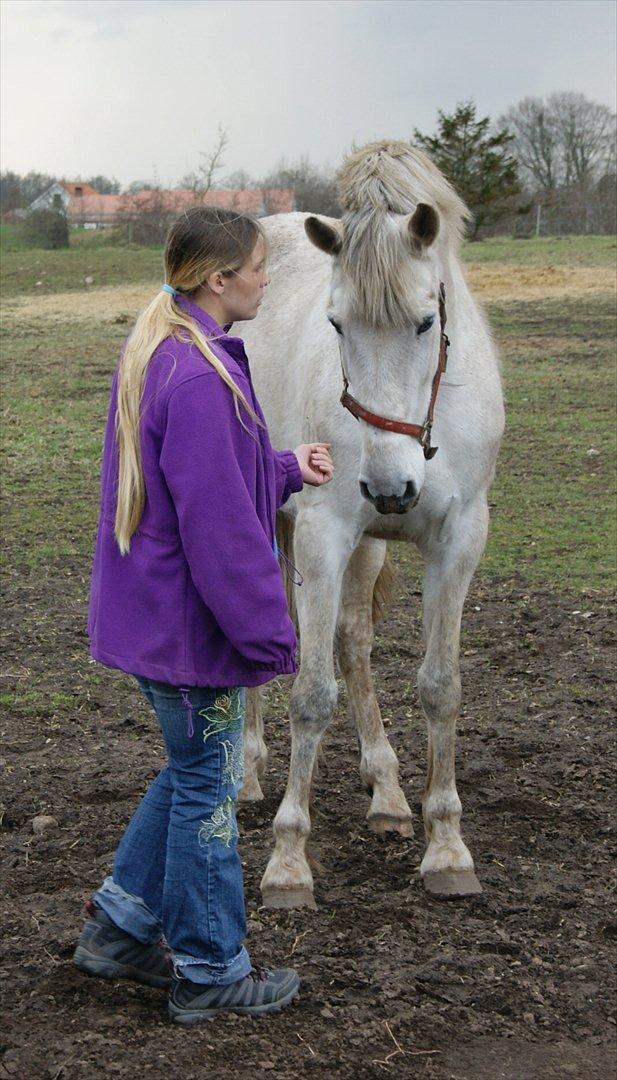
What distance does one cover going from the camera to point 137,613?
8.68 ft

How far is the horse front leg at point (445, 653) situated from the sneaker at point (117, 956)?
3.58ft

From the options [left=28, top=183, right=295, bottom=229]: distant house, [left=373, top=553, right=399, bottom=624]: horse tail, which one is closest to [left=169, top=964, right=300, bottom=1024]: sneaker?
[left=373, top=553, right=399, bottom=624]: horse tail

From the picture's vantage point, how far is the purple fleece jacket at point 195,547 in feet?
8.24

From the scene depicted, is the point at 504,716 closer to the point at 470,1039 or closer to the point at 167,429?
the point at 470,1039

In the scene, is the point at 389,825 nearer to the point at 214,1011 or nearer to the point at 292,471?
the point at 214,1011

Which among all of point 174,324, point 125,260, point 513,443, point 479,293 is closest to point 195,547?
point 174,324

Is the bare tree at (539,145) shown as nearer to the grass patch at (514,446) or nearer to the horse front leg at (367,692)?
the grass patch at (514,446)

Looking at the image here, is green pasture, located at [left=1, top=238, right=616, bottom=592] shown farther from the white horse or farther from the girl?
the girl

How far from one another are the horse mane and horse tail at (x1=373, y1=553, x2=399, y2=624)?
5.25 feet

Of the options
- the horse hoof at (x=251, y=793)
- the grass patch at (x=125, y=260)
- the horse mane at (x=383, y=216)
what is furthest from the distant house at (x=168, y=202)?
the horse mane at (x=383, y=216)

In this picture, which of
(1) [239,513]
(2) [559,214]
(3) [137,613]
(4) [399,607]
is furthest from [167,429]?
(2) [559,214]

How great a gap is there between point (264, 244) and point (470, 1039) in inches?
75.8

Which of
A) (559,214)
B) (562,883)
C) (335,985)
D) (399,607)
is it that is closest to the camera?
(335,985)

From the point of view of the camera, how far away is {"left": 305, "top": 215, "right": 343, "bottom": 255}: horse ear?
3.38 metres
